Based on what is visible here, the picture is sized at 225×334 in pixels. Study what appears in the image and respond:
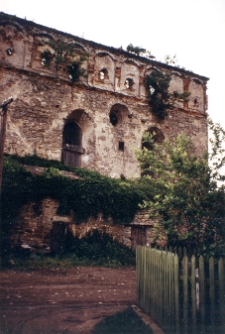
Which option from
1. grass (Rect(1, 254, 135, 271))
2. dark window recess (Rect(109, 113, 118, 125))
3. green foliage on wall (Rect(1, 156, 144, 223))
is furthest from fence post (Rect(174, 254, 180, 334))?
dark window recess (Rect(109, 113, 118, 125))

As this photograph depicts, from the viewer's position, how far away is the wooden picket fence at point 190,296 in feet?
16.4

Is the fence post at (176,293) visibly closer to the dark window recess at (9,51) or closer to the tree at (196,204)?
the tree at (196,204)

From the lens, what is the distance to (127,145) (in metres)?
17.0

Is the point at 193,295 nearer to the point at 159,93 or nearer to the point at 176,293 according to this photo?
the point at 176,293

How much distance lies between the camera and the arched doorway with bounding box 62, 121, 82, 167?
628 inches

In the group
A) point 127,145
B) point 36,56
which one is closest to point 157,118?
point 127,145

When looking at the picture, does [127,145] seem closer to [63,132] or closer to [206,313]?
[63,132]

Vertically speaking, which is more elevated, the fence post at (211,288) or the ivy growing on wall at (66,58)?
the ivy growing on wall at (66,58)

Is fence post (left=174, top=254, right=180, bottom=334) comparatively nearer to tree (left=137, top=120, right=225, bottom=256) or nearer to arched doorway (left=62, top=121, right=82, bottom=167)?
tree (left=137, top=120, right=225, bottom=256)

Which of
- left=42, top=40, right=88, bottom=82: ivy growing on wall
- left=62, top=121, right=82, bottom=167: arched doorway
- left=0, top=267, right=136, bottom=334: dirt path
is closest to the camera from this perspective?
left=0, top=267, right=136, bottom=334: dirt path

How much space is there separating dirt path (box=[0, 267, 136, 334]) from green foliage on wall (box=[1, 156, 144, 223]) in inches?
104

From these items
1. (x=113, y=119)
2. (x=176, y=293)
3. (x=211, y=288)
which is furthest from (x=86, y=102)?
(x=211, y=288)

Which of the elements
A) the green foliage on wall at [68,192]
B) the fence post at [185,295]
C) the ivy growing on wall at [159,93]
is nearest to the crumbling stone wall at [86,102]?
the ivy growing on wall at [159,93]

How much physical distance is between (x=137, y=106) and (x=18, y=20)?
7.89 metres
